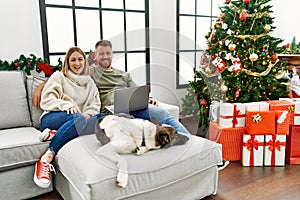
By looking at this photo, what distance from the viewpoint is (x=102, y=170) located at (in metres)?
1.36

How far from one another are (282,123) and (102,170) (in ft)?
5.04

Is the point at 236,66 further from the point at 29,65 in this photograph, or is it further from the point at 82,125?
the point at 29,65

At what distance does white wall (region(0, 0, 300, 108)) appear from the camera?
61.2 inches

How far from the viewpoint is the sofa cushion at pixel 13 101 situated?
6.76ft

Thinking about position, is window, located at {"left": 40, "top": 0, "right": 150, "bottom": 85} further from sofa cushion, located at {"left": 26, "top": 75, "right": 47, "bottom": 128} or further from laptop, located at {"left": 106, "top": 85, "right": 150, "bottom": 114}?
laptop, located at {"left": 106, "top": 85, "right": 150, "bottom": 114}

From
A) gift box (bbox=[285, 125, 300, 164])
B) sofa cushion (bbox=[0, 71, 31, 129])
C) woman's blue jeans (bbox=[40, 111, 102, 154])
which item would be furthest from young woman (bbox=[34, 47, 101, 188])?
gift box (bbox=[285, 125, 300, 164])

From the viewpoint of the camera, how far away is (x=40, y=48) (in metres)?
2.57

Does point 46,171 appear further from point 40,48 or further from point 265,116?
point 265,116

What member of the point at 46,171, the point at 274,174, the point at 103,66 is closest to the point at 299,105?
the point at 274,174

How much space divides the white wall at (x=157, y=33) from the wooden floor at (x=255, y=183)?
0.53m

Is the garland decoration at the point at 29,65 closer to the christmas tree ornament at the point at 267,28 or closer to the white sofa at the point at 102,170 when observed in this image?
the white sofa at the point at 102,170

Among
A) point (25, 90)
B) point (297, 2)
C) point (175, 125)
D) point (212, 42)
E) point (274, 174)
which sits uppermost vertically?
point (297, 2)

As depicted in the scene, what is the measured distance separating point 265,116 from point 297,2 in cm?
249

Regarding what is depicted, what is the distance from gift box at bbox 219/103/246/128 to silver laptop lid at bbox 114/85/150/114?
87cm
